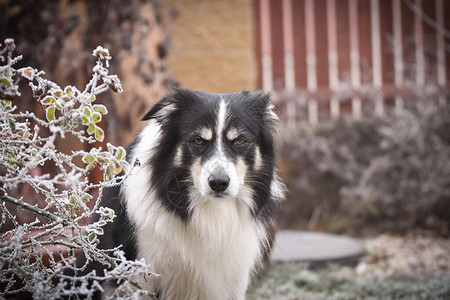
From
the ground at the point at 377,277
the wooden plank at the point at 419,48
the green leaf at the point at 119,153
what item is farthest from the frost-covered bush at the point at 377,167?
the green leaf at the point at 119,153

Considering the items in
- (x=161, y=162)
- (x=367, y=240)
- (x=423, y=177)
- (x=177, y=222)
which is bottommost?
(x=367, y=240)

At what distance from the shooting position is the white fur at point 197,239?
8.59 ft

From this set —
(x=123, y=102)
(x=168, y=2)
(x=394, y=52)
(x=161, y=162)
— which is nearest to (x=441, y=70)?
(x=394, y=52)

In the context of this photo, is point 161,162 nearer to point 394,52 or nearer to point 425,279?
point 425,279

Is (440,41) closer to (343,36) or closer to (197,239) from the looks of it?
(343,36)

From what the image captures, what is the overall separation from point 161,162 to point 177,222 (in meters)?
0.36

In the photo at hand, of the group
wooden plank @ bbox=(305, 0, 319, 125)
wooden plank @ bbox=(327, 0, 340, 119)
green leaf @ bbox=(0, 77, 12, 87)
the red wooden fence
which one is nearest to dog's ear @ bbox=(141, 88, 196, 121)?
green leaf @ bbox=(0, 77, 12, 87)

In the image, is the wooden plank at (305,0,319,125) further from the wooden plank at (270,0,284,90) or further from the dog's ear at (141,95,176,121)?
the dog's ear at (141,95,176,121)

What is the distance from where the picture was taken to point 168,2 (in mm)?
7086

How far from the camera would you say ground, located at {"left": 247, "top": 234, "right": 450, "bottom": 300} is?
3.66 metres

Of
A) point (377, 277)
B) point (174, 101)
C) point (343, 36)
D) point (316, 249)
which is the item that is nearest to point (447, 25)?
point (343, 36)

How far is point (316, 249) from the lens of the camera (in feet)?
16.3

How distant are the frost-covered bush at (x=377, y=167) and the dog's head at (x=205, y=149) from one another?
11.3 feet

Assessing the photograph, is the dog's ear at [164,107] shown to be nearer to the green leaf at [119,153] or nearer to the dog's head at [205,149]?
the dog's head at [205,149]
